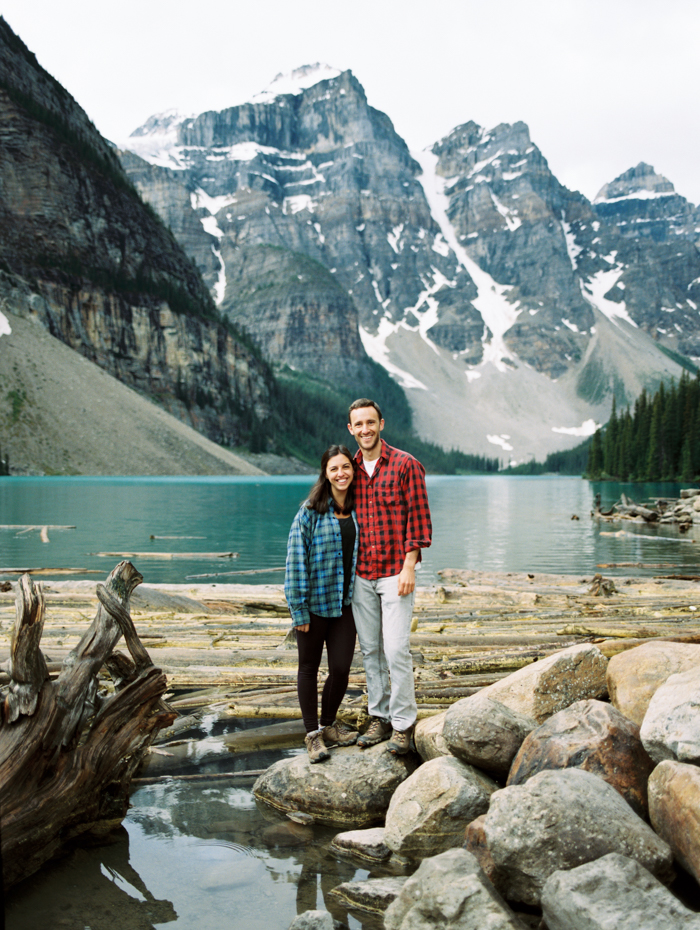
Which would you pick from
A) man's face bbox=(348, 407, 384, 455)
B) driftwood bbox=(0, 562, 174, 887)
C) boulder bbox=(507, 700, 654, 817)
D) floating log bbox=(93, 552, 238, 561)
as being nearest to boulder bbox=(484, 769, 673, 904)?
boulder bbox=(507, 700, 654, 817)

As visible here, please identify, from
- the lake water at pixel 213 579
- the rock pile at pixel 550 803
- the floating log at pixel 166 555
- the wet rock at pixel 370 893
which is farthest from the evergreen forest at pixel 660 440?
the wet rock at pixel 370 893

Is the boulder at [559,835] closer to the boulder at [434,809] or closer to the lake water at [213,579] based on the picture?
the boulder at [434,809]

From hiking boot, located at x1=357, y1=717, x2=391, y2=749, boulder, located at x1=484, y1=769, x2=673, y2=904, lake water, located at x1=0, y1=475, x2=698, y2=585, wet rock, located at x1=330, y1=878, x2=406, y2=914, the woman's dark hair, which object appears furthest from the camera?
lake water, located at x1=0, y1=475, x2=698, y2=585

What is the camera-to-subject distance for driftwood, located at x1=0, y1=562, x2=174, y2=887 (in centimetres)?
466

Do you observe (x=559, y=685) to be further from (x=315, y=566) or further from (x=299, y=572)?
(x=299, y=572)

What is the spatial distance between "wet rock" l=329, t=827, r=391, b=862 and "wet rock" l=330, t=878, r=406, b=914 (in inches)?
16.9

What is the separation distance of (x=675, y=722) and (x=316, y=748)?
2970mm

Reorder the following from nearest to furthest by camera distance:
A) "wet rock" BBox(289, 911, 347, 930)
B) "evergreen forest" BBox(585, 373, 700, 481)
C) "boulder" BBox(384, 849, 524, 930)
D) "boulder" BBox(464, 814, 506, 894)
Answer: "boulder" BBox(384, 849, 524, 930) → "wet rock" BBox(289, 911, 347, 930) → "boulder" BBox(464, 814, 506, 894) → "evergreen forest" BBox(585, 373, 700, 481)

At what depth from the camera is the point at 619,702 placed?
18.7 ft

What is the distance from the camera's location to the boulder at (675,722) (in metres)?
4.63

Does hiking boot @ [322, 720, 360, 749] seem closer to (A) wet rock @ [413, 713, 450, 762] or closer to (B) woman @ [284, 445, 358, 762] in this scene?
(B) woman @ [284, 445, 358, 762]

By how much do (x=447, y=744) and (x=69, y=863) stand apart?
3.01 metres

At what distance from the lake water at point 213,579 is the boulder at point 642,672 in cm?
249

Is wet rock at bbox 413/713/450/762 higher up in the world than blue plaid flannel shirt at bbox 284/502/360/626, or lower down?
lower down
